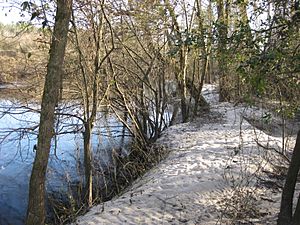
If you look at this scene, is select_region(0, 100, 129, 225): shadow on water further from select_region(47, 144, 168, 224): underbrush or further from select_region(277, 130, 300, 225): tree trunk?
select_region(277, 130, 300, 225): tree trunk

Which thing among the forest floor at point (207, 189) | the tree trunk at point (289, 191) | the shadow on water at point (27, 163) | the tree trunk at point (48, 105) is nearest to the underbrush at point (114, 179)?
the shadow on water at point (27, 163)

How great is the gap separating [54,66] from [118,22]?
540 cm

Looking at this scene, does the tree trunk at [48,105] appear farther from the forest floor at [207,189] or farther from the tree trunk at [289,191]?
the tree trunk at [289,191]

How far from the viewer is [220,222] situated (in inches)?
212

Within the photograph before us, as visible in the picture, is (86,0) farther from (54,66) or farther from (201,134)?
(201,134)

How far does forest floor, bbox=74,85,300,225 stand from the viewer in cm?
570

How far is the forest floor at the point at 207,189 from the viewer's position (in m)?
5.70

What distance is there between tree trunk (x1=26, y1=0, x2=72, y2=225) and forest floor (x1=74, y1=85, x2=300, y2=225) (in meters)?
0.82

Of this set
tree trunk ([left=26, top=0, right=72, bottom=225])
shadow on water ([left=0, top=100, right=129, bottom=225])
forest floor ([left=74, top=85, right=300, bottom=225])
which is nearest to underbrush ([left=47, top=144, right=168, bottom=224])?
shadow on water ([left=0, top=100, right=129, bottom=225])

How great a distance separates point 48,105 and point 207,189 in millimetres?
3348

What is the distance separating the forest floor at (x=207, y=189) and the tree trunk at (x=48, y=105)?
821 millimetres

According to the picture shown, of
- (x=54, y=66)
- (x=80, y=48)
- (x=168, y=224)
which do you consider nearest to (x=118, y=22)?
(x=80, y=48)

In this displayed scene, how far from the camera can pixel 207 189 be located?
22.0 ft

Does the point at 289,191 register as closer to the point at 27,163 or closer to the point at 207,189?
the point at 207,189
